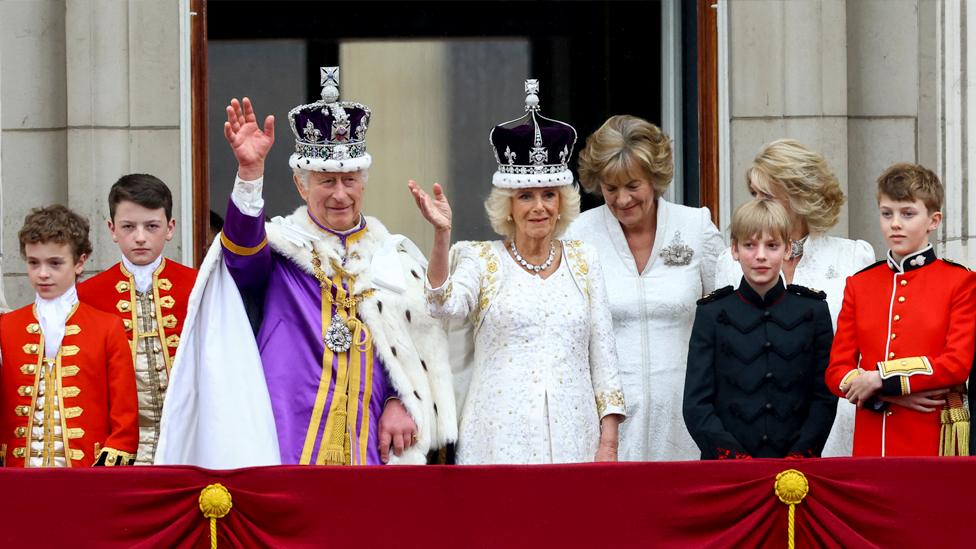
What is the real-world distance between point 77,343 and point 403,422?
1040mm

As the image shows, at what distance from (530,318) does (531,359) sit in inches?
5.1

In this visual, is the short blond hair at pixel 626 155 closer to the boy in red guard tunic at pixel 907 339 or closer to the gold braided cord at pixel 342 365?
the boy in red guard tunic at pixel 907 339

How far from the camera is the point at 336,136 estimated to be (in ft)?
17.1

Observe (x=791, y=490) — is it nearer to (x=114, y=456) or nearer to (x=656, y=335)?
(x=656, y=335)

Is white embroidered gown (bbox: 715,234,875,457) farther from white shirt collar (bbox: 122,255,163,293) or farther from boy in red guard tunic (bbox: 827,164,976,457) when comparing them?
white shirt collar (bbox: 122,255,163,293)

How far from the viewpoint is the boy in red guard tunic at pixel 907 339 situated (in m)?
4.94

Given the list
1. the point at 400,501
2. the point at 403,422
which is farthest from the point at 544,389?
the point at 400,501

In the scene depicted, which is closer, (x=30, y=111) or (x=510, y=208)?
(x=510, y=208)

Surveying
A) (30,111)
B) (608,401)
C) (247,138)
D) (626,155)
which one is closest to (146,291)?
(247,138)

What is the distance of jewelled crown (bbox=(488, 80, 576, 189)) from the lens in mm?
5285

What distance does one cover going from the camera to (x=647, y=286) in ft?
18.6

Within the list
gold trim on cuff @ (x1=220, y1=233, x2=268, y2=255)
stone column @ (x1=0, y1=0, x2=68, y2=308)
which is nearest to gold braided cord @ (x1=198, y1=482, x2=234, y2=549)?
gold trim on cuff @ (x1=220, y1=233, x2=268, y2=255)

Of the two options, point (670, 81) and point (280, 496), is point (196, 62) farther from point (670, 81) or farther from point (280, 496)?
point (280, 496)

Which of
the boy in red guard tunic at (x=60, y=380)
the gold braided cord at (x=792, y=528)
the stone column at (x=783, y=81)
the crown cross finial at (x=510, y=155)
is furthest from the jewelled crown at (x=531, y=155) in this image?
the stone column at (x=783, y=81)
